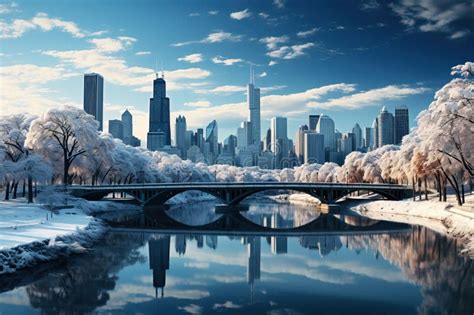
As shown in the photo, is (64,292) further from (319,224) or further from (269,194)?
(269,194)

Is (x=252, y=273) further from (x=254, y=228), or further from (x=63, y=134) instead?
(x=63, y=134)

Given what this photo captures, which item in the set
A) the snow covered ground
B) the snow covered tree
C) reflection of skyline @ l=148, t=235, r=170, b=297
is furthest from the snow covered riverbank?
the snow covered ground

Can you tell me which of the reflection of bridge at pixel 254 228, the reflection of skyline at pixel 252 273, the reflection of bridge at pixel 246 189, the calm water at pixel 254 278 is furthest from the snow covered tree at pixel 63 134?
the reflection of skyline at pixel 252 273

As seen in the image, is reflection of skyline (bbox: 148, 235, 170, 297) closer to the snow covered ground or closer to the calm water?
the calm water

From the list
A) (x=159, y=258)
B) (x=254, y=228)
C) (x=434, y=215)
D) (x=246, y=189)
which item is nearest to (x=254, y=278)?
(x=159, y=258)

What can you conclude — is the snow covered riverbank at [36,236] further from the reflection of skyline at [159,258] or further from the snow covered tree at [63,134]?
the snow covered tree at [63,134]

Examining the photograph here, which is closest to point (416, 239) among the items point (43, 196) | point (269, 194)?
point (43, 196)
